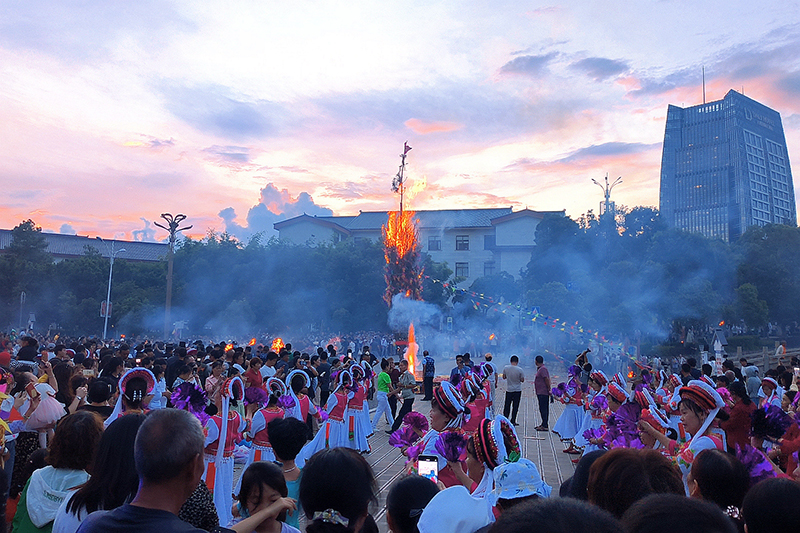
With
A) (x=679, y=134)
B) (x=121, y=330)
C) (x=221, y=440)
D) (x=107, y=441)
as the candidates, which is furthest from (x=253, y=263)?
(x=679, y=134)

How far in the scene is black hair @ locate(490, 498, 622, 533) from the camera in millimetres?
1382

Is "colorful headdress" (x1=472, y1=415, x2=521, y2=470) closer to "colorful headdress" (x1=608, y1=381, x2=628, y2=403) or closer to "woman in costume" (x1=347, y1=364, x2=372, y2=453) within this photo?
"colorful headdress" (x1=608, y1=381, x2=628, y2=403)

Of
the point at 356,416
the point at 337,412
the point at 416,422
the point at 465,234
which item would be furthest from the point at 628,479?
the point at 465,234

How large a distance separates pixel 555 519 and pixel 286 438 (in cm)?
365

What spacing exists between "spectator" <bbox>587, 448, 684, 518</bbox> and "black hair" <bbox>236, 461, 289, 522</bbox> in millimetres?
1795

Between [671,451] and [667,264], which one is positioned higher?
[667,264]

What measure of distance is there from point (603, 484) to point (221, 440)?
464 centimetres

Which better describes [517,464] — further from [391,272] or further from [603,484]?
[391,272]

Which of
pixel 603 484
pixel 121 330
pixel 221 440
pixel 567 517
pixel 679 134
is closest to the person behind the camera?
pixel 567 517

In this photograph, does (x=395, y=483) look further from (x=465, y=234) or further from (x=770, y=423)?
(x=465, y=234)

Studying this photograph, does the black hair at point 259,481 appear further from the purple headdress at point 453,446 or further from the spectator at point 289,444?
the purple headdress at point 453,446

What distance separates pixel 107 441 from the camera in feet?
10.1

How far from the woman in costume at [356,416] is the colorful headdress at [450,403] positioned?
18.6ft

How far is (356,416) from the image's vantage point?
11766 mm
